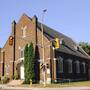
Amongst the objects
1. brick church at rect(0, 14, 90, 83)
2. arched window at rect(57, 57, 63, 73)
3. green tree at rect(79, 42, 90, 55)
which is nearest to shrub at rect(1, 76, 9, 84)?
brick church at rect(0, 14, 90, 83)

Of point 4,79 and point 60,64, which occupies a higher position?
point 60,64

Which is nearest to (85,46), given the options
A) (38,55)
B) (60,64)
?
(60,64)

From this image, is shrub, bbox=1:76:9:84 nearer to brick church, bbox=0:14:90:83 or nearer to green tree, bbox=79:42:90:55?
brick church, bbox=0:14:90:83

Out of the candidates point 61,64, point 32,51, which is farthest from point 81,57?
point 32,51

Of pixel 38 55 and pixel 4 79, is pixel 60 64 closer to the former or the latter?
pixel 38 55

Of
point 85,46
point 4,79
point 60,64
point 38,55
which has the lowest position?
point 4,79

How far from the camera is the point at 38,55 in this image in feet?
171

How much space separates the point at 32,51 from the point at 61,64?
588 centimetres

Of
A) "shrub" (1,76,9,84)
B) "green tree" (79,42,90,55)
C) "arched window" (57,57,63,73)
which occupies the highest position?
"green tree" (79,42,90,55)

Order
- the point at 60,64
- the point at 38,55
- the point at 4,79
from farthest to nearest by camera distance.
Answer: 1. the point at 4,79
2. the point at 60,64
3. the point at 38,55

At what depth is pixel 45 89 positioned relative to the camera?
3900 cm

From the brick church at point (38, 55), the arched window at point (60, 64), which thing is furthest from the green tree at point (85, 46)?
the arched window at point (60, 64)

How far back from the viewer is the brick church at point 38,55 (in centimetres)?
5028

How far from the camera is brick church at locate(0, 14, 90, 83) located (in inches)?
1980
